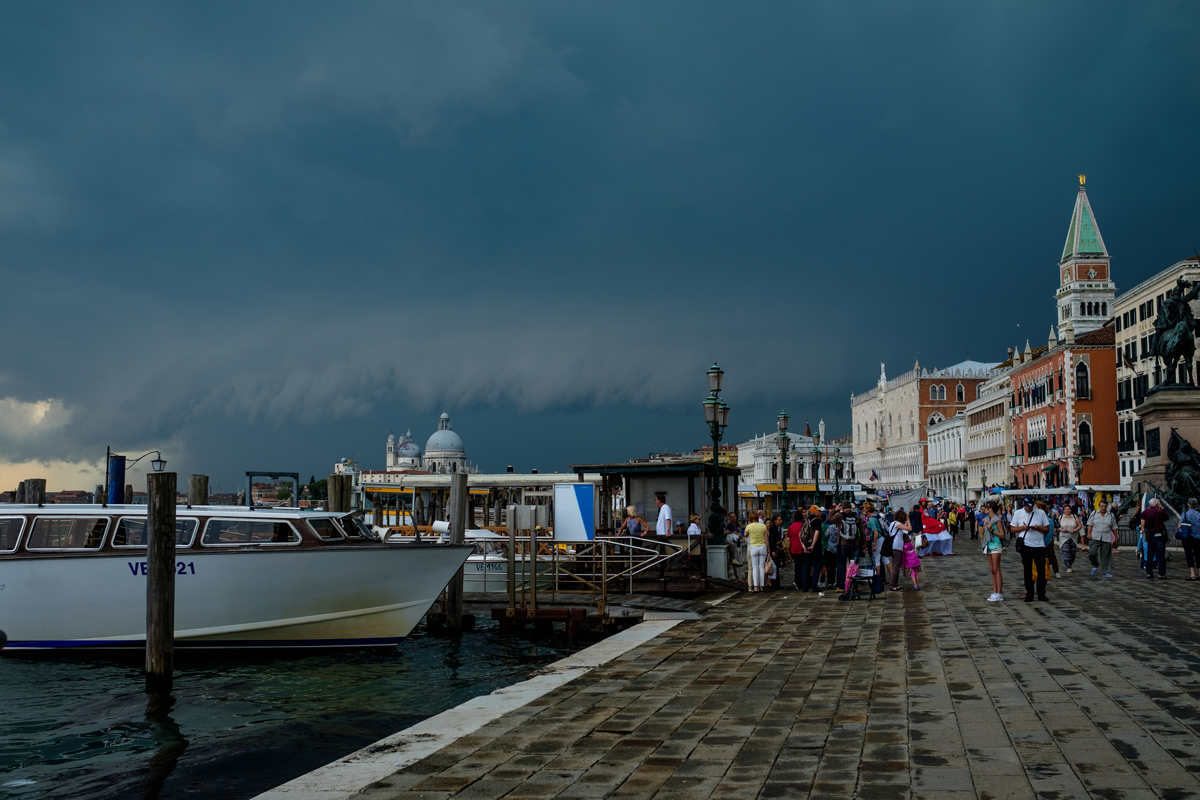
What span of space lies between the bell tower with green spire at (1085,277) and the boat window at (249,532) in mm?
96276

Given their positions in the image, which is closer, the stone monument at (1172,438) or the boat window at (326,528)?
the boat window at (326,528)

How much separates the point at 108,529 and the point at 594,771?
1207 centimetres

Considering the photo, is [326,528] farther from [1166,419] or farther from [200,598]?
[1166,419]

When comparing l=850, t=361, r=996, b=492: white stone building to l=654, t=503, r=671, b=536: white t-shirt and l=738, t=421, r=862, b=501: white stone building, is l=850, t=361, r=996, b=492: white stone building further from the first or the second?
l=654, t=503, r=671, b=536: white t-shirt

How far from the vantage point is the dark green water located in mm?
9289

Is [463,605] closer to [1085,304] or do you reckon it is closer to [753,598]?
[753,598]

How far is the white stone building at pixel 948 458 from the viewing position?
116 metres

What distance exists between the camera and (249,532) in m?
16.0

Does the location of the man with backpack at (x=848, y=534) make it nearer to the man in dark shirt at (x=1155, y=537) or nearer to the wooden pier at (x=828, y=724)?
the wooden pier at (x=828, y=724)

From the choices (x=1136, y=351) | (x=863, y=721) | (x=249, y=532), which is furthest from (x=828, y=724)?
(x=1136, y=351)

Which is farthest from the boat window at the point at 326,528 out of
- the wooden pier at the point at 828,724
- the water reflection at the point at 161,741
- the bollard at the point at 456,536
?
the wooden pier at the point at 828,724

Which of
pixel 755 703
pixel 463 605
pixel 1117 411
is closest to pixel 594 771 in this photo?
pixel 755 703

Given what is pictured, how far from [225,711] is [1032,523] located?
38.5 ft

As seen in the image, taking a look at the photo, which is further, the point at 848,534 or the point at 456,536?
the point at 456,536
